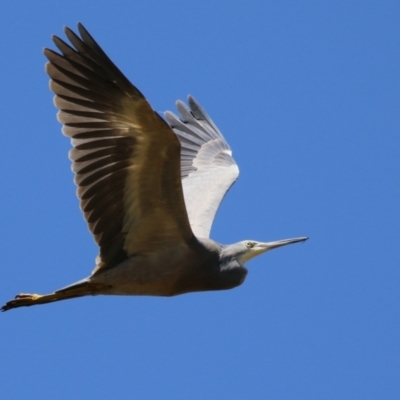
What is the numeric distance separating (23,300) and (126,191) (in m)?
1.57

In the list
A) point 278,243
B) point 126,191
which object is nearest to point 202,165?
point 278,243

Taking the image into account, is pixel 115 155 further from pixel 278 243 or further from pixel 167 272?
pixel 278 243

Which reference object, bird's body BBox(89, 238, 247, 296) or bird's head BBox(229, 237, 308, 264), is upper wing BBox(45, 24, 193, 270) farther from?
bird's head BBox(229, 237, 308, 264)

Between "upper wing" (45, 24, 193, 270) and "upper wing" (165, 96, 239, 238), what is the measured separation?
44.5 inches

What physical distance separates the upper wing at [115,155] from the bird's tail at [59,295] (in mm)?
221

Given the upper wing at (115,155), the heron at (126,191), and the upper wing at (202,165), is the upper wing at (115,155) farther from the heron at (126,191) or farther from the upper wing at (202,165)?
the upper wing at (202,165)

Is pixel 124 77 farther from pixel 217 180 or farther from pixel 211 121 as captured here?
pixel 211 121

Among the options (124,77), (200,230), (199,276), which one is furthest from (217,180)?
(124,77)

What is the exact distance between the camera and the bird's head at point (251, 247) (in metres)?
10.5

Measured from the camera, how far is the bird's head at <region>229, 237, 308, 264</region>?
10469mm

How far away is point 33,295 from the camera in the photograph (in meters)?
10.2

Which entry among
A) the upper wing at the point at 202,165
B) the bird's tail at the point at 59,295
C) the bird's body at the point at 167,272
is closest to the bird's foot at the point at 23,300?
the bird's tail at the point at 59,295

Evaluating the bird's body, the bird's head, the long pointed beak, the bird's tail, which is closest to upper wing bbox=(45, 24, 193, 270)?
the bird's body

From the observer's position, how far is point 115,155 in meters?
9.65
